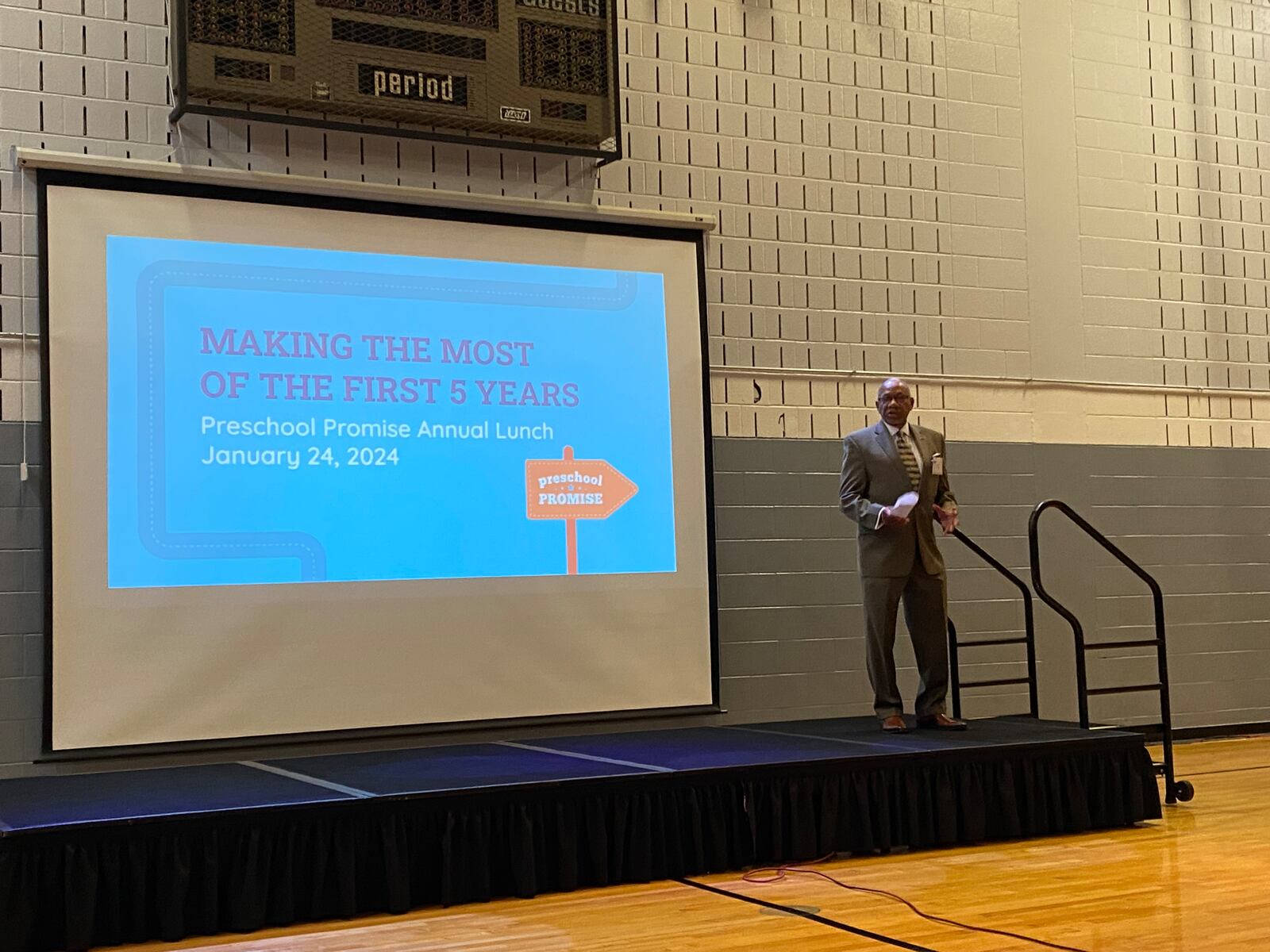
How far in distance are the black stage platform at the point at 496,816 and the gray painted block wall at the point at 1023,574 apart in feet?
3.33

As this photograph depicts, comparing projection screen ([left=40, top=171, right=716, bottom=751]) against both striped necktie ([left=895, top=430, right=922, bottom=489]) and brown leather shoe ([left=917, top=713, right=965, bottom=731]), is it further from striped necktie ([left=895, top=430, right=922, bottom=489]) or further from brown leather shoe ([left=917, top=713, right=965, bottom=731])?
striped necktie ([left=895, top=430, right=922, bottom=489])

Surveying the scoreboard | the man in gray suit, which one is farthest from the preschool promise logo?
the man in gray suit

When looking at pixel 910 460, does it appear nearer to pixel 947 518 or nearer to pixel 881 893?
pixel 947 518

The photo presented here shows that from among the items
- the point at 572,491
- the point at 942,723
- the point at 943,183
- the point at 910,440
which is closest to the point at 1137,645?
the point at 942,723

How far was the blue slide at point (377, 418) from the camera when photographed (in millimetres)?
5523

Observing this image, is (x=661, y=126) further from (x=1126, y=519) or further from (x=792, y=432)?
(x=1126, y=519)

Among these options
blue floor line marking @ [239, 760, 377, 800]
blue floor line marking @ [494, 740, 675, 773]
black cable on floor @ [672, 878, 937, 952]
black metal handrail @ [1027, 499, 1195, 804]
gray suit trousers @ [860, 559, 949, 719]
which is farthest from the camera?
black metal handrail @ [1027, 499, 1195, 804]

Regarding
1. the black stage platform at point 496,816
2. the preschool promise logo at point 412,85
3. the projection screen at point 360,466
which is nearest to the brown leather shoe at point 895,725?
the black stage platform at point 496,816

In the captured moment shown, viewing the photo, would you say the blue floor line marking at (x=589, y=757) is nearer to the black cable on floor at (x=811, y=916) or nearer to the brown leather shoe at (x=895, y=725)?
the black cable on floor at (x=811, y=916)

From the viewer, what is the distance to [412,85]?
5863 mm

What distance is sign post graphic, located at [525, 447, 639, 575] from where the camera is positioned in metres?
6.19

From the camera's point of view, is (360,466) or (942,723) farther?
(360,466)

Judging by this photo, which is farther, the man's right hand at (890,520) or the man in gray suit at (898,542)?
the man in gray suit at (898,542)

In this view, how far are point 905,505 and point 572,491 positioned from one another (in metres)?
1.68
